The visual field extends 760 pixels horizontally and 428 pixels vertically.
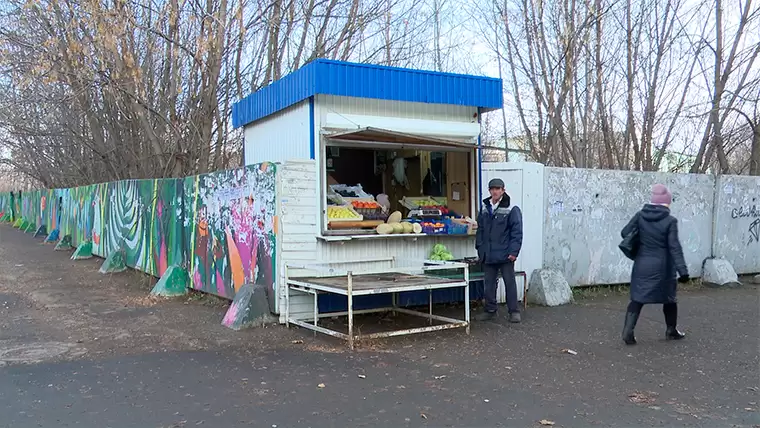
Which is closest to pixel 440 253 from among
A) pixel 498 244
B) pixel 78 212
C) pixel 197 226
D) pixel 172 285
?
pixel 498 244

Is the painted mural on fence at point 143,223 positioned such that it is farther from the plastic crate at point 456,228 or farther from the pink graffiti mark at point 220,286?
the plastic crate at point 456,228

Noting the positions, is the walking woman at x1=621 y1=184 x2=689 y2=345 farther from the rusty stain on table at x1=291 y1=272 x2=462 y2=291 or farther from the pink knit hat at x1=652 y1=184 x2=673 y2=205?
the rusty stain on table at x1=291 y1=272 x2=462 y2=291

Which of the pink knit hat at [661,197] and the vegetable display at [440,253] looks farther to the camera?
the vegetable display at [440,253]

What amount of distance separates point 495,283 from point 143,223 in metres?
7.65

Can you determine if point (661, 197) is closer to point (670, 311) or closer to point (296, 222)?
point (670, 311)

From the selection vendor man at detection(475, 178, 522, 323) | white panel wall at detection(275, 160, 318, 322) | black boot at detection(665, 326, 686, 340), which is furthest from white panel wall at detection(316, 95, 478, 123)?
black boot at detection(665, 326, 686, 340)

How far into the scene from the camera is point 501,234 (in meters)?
7.23

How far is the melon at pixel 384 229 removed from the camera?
7602mm

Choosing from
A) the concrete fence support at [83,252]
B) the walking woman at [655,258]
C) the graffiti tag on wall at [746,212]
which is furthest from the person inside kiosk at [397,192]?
the concrete fence support at [83,252]

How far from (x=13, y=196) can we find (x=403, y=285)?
4435 centimetres

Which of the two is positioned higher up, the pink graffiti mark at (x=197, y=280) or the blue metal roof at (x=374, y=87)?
the blue metal roof at (x=374, y=87)

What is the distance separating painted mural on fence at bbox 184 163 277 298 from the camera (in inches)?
287

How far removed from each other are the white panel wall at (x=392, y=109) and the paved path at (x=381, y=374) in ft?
9.06

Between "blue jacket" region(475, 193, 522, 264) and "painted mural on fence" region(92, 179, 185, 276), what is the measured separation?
209 inches
